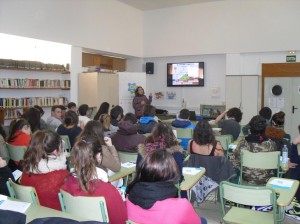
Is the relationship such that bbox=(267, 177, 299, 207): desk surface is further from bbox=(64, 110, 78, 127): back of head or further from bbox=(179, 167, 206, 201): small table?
bbox=(64, 110, 78, 127): back of head

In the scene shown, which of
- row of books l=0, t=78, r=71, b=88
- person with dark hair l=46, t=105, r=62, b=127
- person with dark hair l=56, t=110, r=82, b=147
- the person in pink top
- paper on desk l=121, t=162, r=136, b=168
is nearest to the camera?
the person in pink top

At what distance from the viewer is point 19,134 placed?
15.1ft

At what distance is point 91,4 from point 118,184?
22.3ft

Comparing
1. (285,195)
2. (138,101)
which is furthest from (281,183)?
(138,101)


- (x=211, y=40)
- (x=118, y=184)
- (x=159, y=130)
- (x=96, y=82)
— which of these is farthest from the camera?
(x=211, y=40)

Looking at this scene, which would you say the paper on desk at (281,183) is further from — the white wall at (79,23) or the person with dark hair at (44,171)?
the white wall at (79,23)

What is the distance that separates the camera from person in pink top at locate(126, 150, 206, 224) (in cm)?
194

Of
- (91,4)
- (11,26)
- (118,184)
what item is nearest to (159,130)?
(118,184)

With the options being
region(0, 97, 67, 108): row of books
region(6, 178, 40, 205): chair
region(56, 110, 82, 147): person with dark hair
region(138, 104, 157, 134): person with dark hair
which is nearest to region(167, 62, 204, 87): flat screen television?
region(0, 97, 67, 108): row of books

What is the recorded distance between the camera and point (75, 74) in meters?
9.09

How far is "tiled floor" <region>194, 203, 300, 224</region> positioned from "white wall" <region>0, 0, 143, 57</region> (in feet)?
18.3

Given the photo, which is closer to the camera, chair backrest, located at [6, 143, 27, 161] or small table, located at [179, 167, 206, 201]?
small table, located at [179, 167, 206, 201]

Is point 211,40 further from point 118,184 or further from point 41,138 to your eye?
point 41,138

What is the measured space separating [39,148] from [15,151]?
72.3 inches
